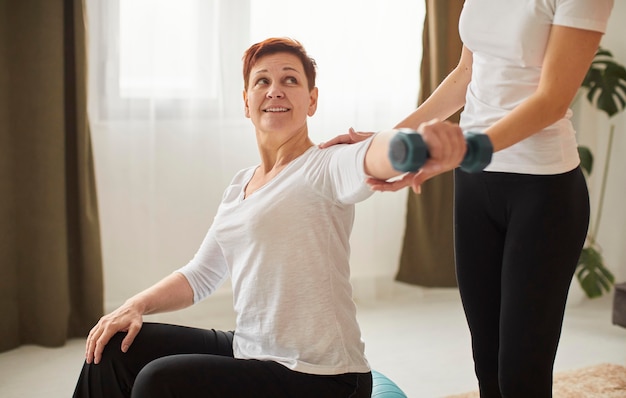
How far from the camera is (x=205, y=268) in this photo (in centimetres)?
188

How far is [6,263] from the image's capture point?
10.2 ft

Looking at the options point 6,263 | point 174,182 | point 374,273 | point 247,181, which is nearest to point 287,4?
point 174,182

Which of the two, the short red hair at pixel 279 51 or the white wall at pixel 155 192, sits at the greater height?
the short red hair at pixel 279 51

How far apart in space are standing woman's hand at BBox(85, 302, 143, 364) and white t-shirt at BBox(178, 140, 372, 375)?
264mm

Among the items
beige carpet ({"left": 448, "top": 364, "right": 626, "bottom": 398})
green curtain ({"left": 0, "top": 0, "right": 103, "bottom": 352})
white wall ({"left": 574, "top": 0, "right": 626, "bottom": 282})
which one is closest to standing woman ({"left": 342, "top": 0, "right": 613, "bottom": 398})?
beige carpet ({"left": 448, "top": 364, "right": 626, "bottom": 398})

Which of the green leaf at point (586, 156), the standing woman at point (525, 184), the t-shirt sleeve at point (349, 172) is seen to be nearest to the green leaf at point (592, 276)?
the green leaf at point (586, 156)

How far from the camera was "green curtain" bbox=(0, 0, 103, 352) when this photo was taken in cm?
305

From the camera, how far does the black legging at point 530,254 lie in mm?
1538

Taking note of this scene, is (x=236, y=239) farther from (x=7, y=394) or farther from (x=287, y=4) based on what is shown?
(x=287, y=4)

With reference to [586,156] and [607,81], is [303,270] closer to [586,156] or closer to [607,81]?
[586,156]

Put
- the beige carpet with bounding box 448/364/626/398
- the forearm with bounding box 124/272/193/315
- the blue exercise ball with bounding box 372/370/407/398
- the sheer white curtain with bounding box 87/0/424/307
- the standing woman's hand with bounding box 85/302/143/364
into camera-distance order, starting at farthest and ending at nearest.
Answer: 1. the sheer white curtain with bounding box 87/0/424/307
2. the beige carpet with bounding box 448/364/626/398
3. the blue exercise ball with bounding box 372/370/407/398
4. the forearm with bounding box 124/272/193/315
5. the standing woman's hand with bounding box 85/302/143/364

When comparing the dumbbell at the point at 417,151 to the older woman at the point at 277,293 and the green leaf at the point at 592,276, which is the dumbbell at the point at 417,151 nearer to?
the older woman at the point at 277,293

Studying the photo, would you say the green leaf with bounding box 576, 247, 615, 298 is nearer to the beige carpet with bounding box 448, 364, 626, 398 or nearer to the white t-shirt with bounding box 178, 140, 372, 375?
the beige carpet with bounding box 448, 364, 626, 398

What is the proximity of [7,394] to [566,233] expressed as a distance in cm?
212
